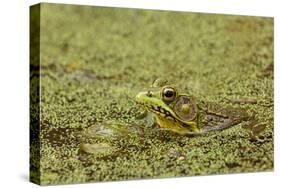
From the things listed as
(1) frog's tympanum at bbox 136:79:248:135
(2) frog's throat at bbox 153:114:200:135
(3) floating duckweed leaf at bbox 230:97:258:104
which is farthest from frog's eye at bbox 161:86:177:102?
(3) floating duckweed leaf at bbox 230:97:258:104

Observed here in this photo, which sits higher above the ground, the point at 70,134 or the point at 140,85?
the point at 140,85

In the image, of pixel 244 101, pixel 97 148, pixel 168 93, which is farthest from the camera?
pixel 244 101

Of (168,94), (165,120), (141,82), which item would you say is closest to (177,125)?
(165,120)

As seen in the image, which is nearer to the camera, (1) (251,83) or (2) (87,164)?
(2) (87,164)

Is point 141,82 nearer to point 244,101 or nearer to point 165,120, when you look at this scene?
point 165,120

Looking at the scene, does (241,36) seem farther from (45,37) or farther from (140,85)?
(45,37)

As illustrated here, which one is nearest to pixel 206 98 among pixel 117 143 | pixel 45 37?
pixel 117 143

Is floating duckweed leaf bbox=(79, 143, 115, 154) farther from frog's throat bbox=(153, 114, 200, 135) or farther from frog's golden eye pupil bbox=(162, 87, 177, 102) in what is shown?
frog's golden eye pupil bbox=(162, 87, 177, 102)
